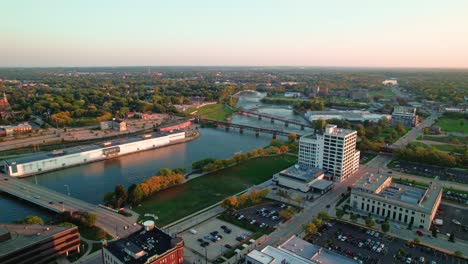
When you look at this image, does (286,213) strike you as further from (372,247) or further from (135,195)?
(135,195)

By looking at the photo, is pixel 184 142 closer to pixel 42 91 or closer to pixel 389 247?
pixel 389 247

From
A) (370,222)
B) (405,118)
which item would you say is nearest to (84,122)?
(370,222)

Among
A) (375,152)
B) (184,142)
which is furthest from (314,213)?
(184,142)

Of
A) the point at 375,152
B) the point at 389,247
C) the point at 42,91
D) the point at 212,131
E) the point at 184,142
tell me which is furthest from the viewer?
the point at 42,91

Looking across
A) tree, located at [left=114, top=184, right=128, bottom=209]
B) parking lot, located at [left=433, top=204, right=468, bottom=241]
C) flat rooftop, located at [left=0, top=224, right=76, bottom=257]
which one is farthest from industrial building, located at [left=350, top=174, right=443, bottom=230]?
flat rooftop, located at [left=0, top=224, right=76, bottom=257]

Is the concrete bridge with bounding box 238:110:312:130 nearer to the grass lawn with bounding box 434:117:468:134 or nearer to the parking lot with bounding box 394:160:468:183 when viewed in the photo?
the parking lot with bounding box 394:160:468:183

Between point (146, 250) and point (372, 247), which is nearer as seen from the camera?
point (146, 250)
